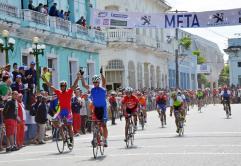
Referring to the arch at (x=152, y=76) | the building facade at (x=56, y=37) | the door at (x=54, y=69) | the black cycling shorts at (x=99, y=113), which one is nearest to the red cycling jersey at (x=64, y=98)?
the black cycling shorts at (x=99, y=113)

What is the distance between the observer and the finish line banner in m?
29.7

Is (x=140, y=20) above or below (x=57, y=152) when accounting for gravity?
above

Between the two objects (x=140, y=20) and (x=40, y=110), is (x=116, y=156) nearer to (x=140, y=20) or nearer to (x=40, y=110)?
(x=40, y=110)

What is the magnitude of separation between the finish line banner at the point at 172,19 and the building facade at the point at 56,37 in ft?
12.6

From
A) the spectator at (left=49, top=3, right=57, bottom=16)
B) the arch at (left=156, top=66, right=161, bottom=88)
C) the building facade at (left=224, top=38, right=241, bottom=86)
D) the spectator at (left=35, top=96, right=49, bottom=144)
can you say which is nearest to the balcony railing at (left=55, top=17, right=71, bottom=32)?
the spectator at (left=49, top=3, right=57, bottom=16)

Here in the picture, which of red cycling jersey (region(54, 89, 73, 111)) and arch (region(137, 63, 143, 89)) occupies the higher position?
arch (region(137, 63, 143, 89))

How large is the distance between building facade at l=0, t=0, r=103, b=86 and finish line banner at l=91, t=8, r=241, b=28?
3843 millimetres

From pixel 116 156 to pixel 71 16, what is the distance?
2618 centimetres

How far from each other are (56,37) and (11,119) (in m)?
16.2

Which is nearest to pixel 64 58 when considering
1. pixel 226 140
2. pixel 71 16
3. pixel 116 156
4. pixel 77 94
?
pixel 71 16

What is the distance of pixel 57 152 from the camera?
1830 centimetres

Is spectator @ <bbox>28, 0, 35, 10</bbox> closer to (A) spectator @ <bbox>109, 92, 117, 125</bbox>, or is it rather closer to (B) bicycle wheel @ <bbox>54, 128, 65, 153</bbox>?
(A) spectator @ <bbox>109, 92, 117, 125</bbox>

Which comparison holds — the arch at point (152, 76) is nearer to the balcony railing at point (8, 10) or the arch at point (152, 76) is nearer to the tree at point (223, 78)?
the balcony railing at point (8, 10)

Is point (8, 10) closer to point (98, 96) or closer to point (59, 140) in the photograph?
point (59, 140)
